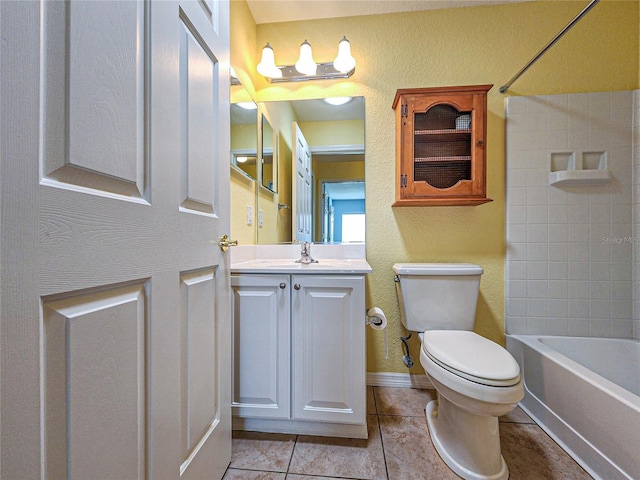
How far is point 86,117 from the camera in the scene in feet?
1.51

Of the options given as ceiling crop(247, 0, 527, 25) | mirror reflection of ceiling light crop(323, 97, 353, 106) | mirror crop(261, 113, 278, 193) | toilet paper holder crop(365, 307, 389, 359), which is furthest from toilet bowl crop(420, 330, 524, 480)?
ceiling crop(247, 0, 527, 25)

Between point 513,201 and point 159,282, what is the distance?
1.86 m

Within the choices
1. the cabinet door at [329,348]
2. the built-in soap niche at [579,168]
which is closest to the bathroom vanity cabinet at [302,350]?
the cabinet door at [329,348]

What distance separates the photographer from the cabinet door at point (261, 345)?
117 cm

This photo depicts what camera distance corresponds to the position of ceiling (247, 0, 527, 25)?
1621 millimetres

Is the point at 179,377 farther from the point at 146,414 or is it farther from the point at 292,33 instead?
the point at 292,33

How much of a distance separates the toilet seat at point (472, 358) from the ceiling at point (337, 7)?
1.91 meters

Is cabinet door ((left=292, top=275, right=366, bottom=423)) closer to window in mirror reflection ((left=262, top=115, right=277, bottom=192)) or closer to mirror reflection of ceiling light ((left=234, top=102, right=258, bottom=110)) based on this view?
window in mirror reflection ((left=262, top=115, right=277, bottom=192))

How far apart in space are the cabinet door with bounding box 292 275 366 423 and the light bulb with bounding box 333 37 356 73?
1.28m

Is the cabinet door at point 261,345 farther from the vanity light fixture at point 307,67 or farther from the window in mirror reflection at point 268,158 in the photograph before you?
the vanity light fixture at point 307,67

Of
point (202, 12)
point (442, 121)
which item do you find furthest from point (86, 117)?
point (442, 121)

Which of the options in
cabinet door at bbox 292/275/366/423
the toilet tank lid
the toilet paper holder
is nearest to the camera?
cabinet door at bbox 292/275/366/423

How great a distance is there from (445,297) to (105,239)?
1.47 meters

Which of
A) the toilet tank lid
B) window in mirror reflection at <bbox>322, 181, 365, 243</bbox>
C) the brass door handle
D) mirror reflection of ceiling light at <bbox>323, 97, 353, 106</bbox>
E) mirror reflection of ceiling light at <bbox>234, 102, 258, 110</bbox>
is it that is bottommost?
the toilet tank lid
